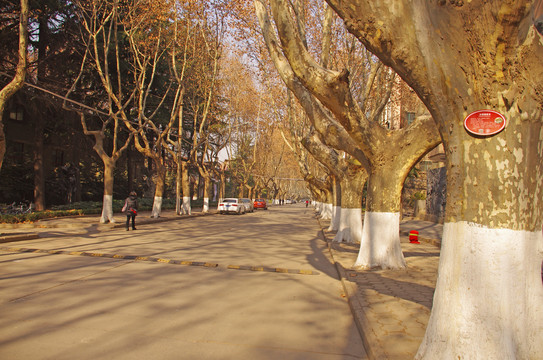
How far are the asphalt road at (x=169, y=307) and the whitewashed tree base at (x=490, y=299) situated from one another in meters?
1.20

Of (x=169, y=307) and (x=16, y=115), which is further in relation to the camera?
(x=16, y=115)

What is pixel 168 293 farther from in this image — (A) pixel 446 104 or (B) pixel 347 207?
(B) pixel 347 207

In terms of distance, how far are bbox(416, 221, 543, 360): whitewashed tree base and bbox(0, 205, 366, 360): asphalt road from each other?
1.20m

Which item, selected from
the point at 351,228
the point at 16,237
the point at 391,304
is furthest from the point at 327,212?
the point at 391,304

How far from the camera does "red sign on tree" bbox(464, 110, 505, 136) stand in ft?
11.1

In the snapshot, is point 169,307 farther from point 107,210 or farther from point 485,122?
point 107,210

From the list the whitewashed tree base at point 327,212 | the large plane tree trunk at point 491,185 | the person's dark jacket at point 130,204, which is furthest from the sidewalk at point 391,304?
the whitewashed tree base at point 327,212

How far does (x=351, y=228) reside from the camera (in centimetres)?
1450

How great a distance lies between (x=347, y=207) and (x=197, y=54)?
48.6ft

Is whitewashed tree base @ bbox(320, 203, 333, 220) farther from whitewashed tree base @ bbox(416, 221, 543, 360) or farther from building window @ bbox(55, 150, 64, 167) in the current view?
whitewashed tree base @ bbox(416, 221, 543, 360)

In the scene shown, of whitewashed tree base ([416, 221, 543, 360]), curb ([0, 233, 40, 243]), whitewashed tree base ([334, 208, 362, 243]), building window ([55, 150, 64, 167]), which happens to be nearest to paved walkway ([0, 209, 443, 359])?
whitewashed tree base ([416, 221, 543, 360])

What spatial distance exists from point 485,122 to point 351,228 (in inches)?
446

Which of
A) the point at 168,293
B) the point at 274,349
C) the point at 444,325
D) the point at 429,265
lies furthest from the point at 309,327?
the point at 429,265

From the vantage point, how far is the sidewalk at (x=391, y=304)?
14.2 ft
